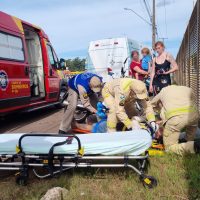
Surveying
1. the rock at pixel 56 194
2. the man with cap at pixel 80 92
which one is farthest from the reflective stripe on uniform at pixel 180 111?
the rock at pixel 56 194

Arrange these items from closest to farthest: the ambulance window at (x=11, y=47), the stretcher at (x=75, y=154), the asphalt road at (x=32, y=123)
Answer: the stretcher at (x=75, y=154) < the ambulance window at (x=11, y=47) < the asphalt road at (x=32, y=123)

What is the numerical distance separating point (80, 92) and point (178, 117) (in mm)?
2255

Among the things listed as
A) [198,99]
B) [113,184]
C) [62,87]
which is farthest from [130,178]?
[62,87]

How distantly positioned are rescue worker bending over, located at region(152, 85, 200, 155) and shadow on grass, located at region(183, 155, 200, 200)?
0.85 ft

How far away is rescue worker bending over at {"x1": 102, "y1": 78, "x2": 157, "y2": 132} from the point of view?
17.0 ft

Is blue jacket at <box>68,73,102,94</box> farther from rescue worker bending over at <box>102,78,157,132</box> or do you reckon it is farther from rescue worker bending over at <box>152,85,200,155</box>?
rescue worker bending over at <box>152,85,200,155</box>

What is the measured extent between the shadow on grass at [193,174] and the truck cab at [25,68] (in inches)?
192

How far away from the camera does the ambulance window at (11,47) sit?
8305 millimetres

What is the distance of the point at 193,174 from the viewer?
4.18 m

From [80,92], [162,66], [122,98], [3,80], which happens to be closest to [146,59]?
[162,66]

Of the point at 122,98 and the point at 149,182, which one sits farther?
the point at 122,98

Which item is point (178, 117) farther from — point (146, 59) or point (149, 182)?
point (146, 59)

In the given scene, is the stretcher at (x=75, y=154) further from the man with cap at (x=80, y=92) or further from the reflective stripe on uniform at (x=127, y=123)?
the man with cap at (x=80, y=92)

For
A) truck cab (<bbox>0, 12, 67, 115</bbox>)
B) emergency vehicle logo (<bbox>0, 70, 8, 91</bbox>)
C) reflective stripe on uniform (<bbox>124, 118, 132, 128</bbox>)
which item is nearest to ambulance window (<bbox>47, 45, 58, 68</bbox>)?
truck cab (<bbox>0, 12, 67, 115</bbox>)
